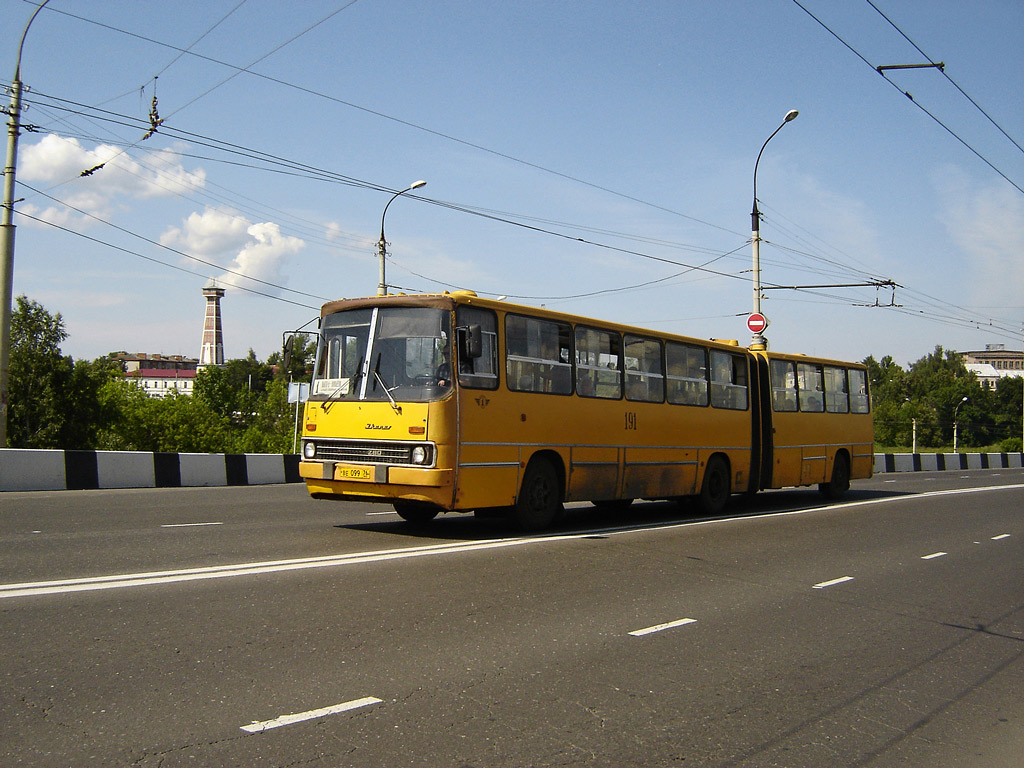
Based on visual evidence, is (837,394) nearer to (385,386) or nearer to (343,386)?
(385,386)

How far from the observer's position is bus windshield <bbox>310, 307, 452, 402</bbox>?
1074 centimetres

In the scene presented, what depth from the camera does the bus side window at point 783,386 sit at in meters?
18.1

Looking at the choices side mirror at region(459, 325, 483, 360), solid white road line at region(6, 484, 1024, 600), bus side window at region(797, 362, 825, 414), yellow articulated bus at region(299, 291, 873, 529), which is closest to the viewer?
solid white road line at region(6, 484, 1024, 600)

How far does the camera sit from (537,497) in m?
11.9

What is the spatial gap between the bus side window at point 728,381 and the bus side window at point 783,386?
113cm

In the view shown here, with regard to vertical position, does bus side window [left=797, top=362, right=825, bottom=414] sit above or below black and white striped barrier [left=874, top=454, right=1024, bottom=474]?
above

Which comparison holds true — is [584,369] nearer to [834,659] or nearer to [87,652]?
[834,659]

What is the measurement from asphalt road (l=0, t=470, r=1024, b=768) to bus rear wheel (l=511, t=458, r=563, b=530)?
1.81 ft

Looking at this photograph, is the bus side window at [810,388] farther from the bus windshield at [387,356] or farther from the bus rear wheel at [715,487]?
the bus windshield at [387,356]

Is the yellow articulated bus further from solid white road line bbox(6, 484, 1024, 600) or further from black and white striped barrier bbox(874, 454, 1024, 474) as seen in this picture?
black and white striped barrier bbox(874, 454, 1024, 474)

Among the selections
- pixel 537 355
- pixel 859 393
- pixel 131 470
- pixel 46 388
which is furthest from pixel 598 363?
pixel 46 388

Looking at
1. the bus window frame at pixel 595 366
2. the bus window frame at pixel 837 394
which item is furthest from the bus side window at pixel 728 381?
the bus window frame at pixel 837 394

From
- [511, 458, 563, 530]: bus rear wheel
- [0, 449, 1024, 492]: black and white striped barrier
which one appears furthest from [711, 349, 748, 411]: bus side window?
[0, 449, 1024, 492]: black and white striped barrier

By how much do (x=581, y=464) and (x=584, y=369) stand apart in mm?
1299
